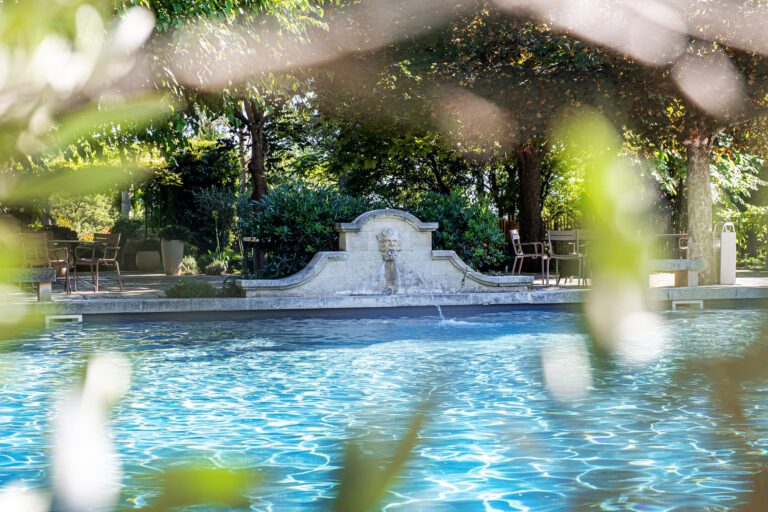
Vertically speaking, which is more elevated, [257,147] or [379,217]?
[257,147]

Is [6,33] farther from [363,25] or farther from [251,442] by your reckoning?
[363,25]

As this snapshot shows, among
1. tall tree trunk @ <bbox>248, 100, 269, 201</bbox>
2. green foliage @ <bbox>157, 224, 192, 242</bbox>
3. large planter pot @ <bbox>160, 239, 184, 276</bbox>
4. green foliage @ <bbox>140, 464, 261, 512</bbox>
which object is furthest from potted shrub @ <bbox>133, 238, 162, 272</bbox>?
green foliage @ <bbox>140, 464, 261, 512</bbox>

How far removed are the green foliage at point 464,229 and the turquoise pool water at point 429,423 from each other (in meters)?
4.86

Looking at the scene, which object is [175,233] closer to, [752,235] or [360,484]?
[752,235]

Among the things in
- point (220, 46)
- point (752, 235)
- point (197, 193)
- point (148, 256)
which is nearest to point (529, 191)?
point (752, 235)

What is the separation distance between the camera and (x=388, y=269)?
16250 millimetres

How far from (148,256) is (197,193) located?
315cm

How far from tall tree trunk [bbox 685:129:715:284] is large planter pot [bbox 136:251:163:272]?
17.9 meters

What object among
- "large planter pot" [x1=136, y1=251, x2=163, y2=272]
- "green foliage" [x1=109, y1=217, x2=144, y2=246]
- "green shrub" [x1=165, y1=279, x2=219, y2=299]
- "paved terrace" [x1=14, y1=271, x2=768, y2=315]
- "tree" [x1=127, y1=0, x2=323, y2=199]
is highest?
"tree" [x1=127, y1=0, x2=323, y2=199]

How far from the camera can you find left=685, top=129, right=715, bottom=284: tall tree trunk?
20.0 metres

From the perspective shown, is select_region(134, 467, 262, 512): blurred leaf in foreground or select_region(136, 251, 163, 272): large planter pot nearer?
select_region(134, 467, 262, 512): blurred leaf in foreground

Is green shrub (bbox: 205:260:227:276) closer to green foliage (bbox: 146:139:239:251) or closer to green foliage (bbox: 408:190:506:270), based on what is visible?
green foliage (bbox: 146:139:239:251)

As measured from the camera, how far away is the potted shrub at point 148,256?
102ft

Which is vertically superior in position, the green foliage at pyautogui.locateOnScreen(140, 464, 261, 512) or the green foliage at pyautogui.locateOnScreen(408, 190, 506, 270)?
the green foliage at pyautogui.locateOnScreen(408, 190, 506, 270)
